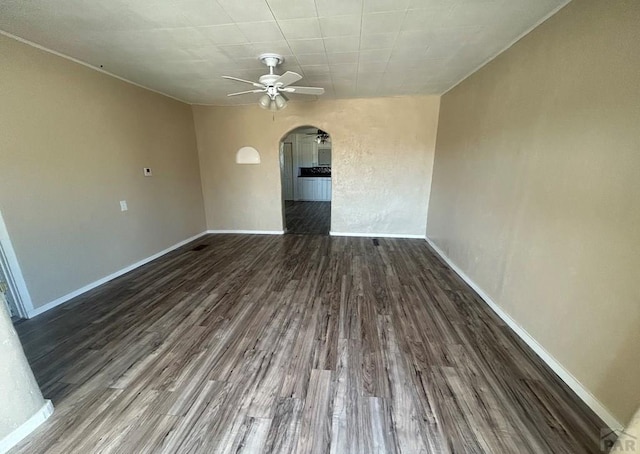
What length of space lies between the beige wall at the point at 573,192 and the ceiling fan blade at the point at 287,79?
6.78 ft

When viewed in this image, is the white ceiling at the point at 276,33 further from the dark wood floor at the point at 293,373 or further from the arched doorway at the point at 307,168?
the arched doorway at the point at 307,168

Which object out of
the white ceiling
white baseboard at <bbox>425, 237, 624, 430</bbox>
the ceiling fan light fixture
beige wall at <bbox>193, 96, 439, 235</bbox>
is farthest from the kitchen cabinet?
white baseboard at <bbox>425, 237, 624, 430</bbox>

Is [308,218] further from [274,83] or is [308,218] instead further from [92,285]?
[92,285]

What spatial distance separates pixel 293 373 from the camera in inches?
71.6

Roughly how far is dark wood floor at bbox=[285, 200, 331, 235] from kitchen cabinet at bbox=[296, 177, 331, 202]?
19.2 inches

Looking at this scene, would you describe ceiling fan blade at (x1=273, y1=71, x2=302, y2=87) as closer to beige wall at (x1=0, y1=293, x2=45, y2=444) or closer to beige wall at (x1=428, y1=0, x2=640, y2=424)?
beige wall at (x1=428, y1=0, x2=640, y2=424)

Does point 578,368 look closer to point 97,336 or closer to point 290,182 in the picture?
point 97,336

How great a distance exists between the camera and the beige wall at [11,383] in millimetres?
1271

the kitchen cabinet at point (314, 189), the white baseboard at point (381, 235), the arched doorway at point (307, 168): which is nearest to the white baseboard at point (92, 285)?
the white baseboard at point (381, 235)

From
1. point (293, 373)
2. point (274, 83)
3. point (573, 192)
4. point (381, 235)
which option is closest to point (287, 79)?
point (274, 83)

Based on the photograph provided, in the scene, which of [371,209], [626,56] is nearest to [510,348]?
[626,56]

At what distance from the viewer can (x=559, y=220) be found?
1.83 metres

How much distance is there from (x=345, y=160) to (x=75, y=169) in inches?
154

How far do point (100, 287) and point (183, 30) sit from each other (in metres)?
3.02
